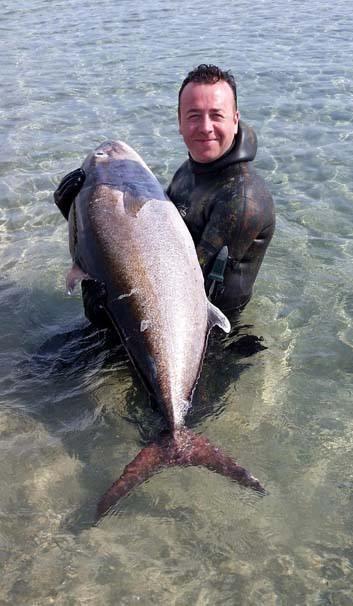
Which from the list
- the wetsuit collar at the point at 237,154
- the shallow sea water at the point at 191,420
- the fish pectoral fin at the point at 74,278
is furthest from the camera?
the wetsuit collar at the point at 237,154

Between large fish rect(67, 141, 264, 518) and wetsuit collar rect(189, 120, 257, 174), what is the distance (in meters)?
0.37

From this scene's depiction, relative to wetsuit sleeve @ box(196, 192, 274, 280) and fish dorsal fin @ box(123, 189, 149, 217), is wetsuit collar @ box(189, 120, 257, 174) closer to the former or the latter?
wetsuit sleeve @ box(196, 192, 274, 280)

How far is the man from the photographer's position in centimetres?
399

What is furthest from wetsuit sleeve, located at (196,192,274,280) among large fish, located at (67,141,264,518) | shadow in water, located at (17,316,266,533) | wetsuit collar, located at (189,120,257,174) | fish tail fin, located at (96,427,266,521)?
fish tail fin, located at (96,427,266,521)

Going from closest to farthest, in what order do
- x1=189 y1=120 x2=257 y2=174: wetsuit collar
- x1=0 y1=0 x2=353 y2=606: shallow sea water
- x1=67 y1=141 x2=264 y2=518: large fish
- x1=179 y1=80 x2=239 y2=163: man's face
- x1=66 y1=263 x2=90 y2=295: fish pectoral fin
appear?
x1=0 y1=0 x2=353 y2=606: shallow sea water < x1=67 y1=141 x2=264 y2=518: large fish < x1=66 y1=263 x2=90 y2=295: fish pectoral fin < x1=179 y1=80 x2=239 y2=163: man's face < x1=189 y1=120 x2=257 y2=174: wetsuit collar

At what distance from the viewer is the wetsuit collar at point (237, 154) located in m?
4.13

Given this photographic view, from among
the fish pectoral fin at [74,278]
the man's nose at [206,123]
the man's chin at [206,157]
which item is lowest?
the fish pectoral fin at [74,278]

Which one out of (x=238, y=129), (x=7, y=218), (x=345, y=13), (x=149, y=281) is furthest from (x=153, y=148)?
(x=345, y=13)

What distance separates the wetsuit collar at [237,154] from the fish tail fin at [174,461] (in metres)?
1.83

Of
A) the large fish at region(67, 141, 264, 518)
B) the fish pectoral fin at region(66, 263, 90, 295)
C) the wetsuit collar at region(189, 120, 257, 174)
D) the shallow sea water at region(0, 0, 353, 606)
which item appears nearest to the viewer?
the shallow sea water at region(0, 0, 353, 606)

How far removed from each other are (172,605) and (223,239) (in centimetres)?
220

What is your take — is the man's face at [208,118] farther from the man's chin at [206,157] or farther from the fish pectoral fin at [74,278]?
the fish pectoral fin at [74,278]

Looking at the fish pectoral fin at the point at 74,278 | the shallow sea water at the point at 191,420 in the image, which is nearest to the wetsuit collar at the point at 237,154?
the fish pectoral fin at the point at 74,278

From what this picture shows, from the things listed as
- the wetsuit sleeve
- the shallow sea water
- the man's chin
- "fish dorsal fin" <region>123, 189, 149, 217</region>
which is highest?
the man's chin
